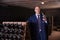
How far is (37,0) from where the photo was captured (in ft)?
19.4

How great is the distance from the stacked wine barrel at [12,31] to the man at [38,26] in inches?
7.5

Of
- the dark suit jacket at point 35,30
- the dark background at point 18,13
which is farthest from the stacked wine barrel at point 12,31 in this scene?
the dark background at point 18,13

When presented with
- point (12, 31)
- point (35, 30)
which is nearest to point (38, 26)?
point (35, 30)

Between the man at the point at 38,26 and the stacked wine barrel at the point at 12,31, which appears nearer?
the stacked wine barrel at the point at 12,31

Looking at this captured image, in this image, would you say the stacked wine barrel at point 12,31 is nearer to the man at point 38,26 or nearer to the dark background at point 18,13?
the man at point 38,26

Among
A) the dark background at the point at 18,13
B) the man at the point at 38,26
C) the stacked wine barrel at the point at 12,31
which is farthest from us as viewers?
the dark background at the point at 18,13

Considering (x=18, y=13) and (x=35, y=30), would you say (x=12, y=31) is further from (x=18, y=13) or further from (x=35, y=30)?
(x=18, y=13)

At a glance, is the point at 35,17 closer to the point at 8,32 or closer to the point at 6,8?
the point at 8,32

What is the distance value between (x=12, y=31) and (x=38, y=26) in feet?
1.50

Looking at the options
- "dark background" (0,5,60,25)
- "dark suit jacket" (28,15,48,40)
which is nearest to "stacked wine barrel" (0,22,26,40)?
"dark suit jacket" (28,15,48,40)

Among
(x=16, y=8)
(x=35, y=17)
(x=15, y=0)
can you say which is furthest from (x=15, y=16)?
(x=35, y=17)

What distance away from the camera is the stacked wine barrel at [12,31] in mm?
2533

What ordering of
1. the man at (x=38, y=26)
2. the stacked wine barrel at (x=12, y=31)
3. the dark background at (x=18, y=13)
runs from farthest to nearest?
the dark background at (x=18, y=13) < the man at (x=38, y=26) < the stacked wine barrel at (x=12, y=31)

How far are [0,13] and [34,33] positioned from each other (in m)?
5.05
